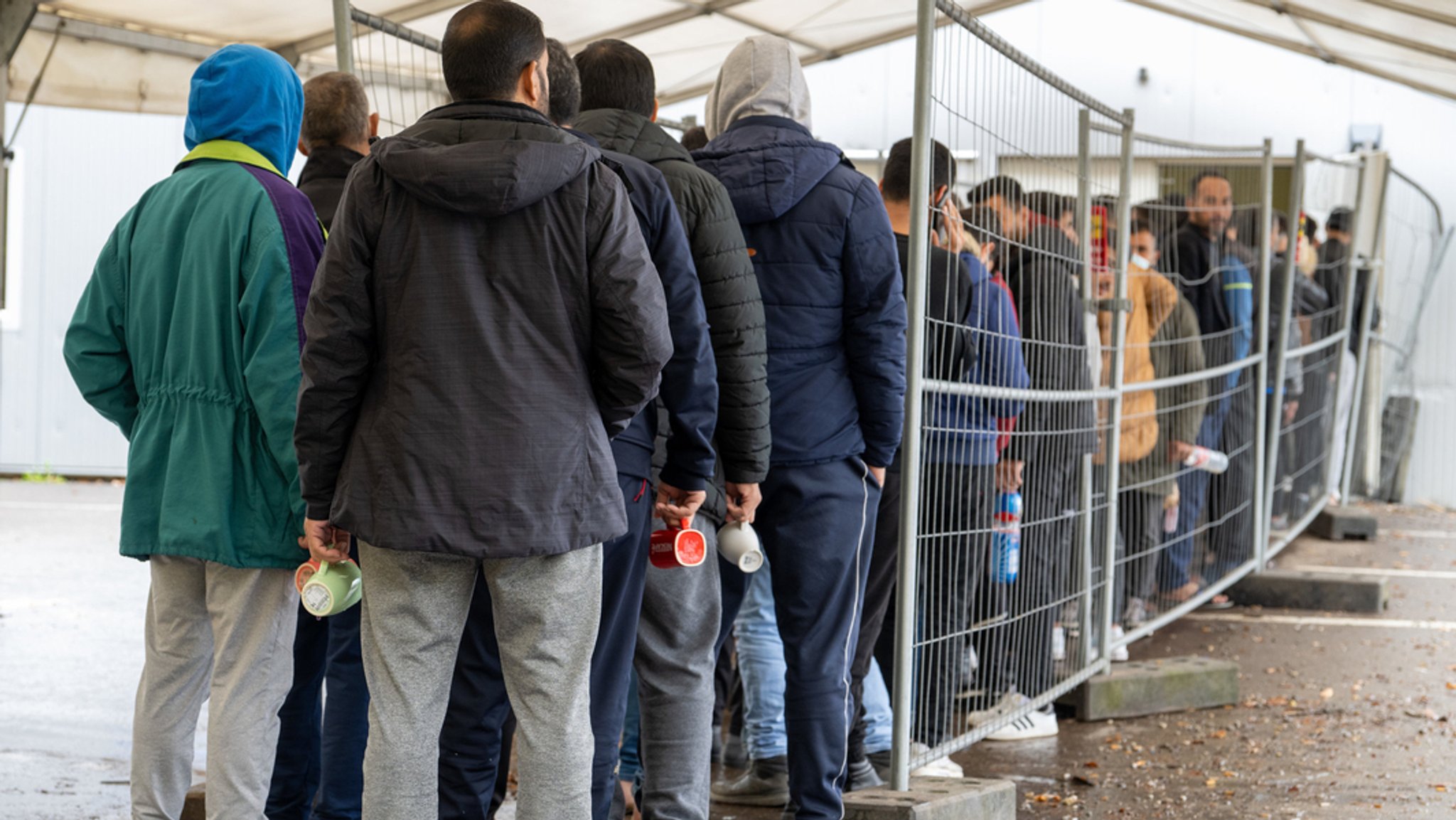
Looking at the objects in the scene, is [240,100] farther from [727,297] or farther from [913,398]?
[913,398]

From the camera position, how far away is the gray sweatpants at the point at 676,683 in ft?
9.71

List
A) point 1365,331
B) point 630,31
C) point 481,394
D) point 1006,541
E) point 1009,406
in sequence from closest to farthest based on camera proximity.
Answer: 1. point 481,394
2. point 1009,406
3. point 1006,541
4. point 630,31
5. point 1365,331

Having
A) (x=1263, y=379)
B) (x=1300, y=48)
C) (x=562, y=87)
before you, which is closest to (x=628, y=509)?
(x=562, y=87)

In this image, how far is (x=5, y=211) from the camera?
6.54m

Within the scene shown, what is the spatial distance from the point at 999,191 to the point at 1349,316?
5869 mm

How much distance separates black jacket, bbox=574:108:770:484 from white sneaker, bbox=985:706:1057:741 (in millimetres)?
2208

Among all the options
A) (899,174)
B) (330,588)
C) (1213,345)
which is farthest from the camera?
(1213,345)

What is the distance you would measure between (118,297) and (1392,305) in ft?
36.6

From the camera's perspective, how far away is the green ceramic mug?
2604mm

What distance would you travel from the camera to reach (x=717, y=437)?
295cm

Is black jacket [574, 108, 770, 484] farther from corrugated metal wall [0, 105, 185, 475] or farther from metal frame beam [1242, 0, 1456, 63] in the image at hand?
corrugated metal wall [0, 105, 185, 475]

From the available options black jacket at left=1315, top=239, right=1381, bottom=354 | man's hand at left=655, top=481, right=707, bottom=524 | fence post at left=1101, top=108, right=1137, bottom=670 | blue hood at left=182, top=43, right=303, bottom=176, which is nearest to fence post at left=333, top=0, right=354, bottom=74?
blue hood at left=182, top=43, right=303, bottom=176

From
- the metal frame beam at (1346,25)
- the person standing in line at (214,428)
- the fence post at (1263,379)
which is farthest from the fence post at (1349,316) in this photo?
the person standing in line at (214,428)

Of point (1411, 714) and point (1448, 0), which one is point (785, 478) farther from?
point (1448, 0)
